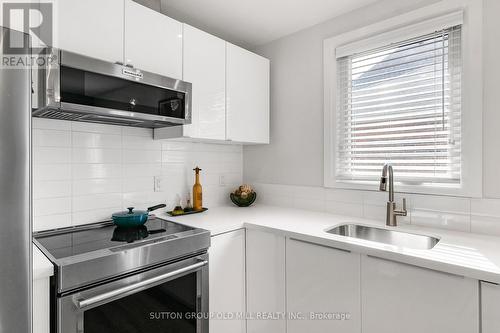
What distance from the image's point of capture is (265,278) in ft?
5.83

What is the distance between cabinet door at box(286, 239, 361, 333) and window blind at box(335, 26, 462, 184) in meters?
0.77

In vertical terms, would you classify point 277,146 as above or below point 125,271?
above

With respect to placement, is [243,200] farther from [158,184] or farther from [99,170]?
[99,170]

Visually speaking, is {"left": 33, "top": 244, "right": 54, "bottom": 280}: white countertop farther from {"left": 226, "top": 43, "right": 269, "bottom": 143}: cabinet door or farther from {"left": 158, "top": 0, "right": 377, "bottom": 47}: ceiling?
{"left": 158, "top": 0, "right": 377, "bottom": 47}: ceiling

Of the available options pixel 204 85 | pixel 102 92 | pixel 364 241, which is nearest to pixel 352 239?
pixel 364 241

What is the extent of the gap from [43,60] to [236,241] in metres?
1.38

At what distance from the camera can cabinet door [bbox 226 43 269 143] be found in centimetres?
212

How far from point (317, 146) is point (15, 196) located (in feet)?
6.36

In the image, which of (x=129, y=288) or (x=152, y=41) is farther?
(x=152, y=41)

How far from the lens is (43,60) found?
1203mm

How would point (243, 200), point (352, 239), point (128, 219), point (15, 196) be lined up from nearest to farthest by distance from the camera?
point (15, 196) < point (352, 239) < point (128, 219) < point (243, 200)

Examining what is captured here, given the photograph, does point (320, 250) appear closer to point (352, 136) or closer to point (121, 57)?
point (352, 136)

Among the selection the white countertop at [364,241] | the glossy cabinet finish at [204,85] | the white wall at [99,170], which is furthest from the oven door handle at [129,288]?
the glossy cabinet finish at [204,85]

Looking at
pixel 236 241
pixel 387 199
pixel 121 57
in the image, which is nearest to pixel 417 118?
pixel 387 199
